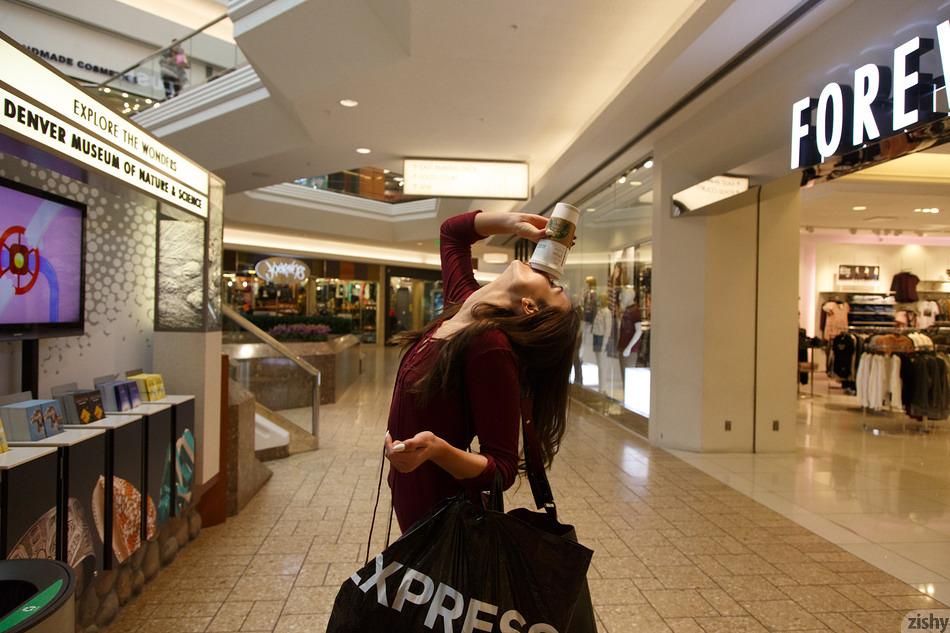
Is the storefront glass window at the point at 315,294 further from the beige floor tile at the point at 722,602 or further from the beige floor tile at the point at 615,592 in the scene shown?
the beige floor tile at the point at 722,602

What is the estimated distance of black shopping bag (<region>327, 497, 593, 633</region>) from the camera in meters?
1.03

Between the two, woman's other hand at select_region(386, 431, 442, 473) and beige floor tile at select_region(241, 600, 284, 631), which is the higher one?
woman's other hand at select_region(386, 431, 442, 473)

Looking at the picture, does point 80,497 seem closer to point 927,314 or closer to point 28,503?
point 28,503

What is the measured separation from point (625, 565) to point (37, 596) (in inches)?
115

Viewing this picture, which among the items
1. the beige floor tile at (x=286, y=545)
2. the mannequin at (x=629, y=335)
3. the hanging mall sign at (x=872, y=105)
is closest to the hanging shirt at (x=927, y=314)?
the mannequin at (x=629, y=335)

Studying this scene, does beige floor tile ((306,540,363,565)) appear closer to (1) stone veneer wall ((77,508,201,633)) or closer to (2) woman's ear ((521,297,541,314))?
(1) stone veneer wall ((77,508,201,633))

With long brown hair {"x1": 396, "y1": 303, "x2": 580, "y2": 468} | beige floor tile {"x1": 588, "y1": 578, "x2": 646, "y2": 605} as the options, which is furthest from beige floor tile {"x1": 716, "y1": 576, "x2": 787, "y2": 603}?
long brown hair {"x1": 396, "y1": 303, "x2": 580, "y2": 468}

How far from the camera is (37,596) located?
1.13 meters

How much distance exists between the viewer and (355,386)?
452 inches

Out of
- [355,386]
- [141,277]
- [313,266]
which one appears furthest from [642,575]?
[313,266]

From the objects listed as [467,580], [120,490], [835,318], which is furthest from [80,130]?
[835,318]

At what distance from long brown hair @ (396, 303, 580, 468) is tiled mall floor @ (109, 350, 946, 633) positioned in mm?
1780

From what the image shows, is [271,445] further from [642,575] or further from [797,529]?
[797,529]

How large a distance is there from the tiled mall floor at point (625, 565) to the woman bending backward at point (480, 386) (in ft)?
5.91
